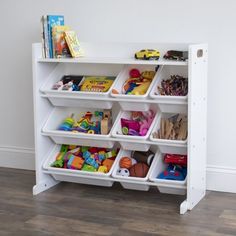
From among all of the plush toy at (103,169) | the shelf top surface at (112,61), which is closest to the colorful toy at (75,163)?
the plush toy at (103,169)

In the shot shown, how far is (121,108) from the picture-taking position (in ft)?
10.1

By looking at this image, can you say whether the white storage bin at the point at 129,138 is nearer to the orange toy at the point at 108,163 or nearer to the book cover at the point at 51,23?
the orange toy at the point at 108,163

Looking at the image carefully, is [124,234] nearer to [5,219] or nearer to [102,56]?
[5,219]

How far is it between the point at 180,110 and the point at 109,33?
739mm

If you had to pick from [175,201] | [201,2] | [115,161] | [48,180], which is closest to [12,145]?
[48,180]

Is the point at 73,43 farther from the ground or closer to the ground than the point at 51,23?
closer to the ground

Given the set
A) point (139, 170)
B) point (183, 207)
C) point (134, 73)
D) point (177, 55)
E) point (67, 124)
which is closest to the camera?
point (183, 207)

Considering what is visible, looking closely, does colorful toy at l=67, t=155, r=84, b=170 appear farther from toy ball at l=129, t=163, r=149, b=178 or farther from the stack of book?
the stack of book

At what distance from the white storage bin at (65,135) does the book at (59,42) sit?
366mm

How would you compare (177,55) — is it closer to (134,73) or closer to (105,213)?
(134,73)

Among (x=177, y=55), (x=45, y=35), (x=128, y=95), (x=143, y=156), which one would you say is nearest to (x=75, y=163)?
(x=143, y=156)

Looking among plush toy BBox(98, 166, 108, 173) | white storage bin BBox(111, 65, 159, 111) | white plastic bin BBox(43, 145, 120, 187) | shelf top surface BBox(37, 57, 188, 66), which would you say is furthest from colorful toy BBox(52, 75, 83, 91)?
plush toy BBox(98, 166, 108, 173)

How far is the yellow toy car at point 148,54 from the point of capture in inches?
116

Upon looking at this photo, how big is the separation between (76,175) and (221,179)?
2.76 feet
